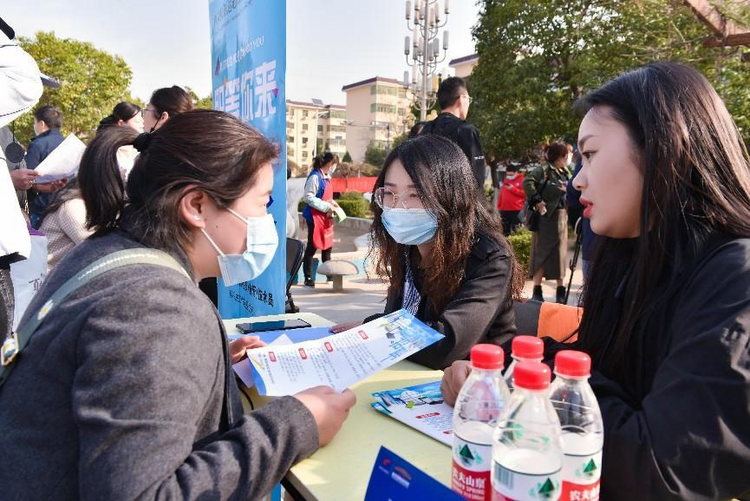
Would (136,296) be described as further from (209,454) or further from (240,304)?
(240,304)

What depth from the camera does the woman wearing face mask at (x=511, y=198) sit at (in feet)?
32.7

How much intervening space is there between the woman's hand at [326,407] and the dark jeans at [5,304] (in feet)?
5.46

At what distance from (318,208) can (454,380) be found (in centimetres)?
586

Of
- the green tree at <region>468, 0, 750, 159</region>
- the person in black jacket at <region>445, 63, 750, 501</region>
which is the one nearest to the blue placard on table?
the person in black jacket at <region>445, 63, 750, 501</region>

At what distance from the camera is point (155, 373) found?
35.2 inches

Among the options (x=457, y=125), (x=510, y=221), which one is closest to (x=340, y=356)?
(x=457, y=125)

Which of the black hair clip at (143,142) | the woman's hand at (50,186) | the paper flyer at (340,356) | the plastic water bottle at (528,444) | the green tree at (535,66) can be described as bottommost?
the paper flyer at (340,356)

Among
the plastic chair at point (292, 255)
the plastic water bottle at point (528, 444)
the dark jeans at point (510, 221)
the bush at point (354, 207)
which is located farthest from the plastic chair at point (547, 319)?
the bush at point (354, 207)

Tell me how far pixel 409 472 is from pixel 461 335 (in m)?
1.03

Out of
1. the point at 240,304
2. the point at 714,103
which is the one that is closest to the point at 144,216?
the point at 714,103

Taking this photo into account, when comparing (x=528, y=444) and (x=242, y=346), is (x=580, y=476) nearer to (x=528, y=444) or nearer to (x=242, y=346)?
(x=528, y=444)

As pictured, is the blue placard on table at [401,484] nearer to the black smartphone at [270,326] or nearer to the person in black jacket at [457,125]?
the black smartphone at [270,326]

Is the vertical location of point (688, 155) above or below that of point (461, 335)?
above

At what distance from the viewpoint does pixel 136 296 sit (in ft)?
3.10
